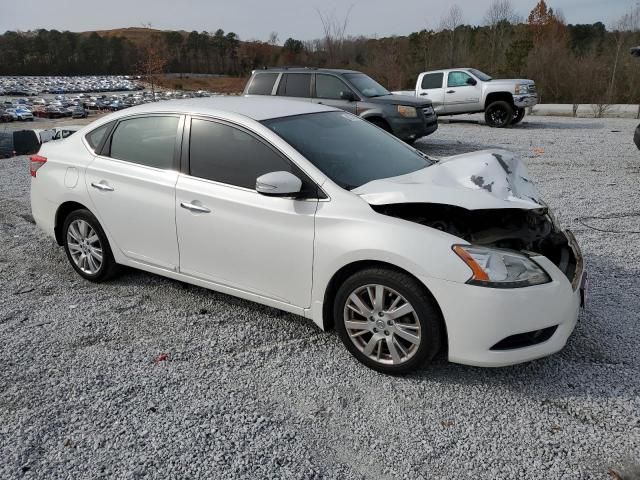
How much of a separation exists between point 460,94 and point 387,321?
49.1 ft

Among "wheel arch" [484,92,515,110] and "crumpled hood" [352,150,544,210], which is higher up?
"wheel arch" [484,92,515,110]

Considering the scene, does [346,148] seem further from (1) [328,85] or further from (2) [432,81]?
(2) [432,81]

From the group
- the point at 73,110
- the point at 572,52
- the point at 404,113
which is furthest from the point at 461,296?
the point at 73,110

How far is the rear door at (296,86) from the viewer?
11.2 metres

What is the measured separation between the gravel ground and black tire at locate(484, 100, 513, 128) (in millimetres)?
12674

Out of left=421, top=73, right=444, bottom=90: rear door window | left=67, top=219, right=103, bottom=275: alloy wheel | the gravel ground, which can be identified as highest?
left=421, top=73, right=444, bottom=90: rear door window

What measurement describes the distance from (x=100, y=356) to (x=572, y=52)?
125ft

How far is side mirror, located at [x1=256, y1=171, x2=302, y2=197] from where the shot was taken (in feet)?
10.3

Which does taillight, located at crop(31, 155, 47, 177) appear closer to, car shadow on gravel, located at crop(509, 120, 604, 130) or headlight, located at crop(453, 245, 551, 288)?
headlight, located at crop(453, 245, 551, 288)

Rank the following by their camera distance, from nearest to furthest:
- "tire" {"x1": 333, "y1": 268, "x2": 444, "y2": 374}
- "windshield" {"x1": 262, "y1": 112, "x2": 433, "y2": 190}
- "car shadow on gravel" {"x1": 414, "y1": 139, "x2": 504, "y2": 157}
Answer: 1. "tire" {"x1": 333, "y1": 268, "x2": 444, "y2": 374}
2. "windshield" {"x1": 262, "y1": 112, "x2": 433, "y2": 190}
3. "car shadow on gravel" {"x1": 414, "y1": 139, "x2": 504, "y2": 157}

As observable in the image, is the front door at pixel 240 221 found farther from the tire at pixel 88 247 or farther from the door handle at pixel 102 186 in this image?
the tire at pixel 88 247

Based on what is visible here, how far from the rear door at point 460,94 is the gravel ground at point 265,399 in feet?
42.3

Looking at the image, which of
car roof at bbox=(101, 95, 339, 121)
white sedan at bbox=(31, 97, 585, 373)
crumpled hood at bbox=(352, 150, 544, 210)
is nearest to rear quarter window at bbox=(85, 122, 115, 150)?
white sedan at bbox=(31, 97, 585, 373)

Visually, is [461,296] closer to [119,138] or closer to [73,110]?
[119,138]
